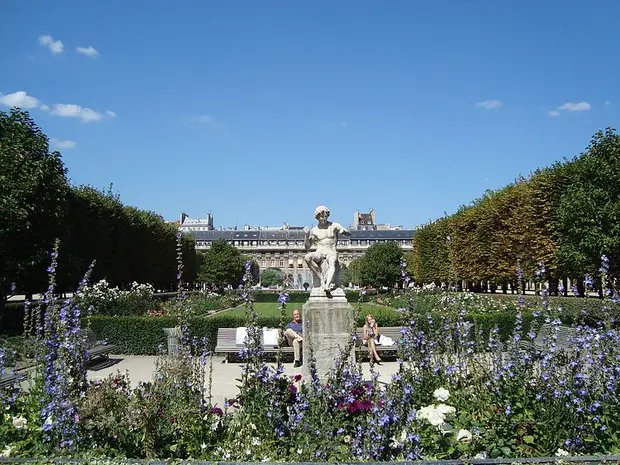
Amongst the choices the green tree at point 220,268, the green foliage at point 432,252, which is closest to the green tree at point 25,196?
the green foliage at point 432,252

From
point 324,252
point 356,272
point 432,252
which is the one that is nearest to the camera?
point 324,252

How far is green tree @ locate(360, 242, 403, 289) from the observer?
47812 millimetres

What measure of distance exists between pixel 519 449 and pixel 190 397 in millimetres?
3113

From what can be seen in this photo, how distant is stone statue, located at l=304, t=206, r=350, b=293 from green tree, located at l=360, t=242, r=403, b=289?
39594 millimetres

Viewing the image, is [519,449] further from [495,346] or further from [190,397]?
[190,397]

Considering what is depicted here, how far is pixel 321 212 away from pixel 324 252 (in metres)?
0.65

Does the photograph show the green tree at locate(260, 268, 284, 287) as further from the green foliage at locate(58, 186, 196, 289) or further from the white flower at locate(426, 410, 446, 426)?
the white flower at locate(426, 410, 446, 426)

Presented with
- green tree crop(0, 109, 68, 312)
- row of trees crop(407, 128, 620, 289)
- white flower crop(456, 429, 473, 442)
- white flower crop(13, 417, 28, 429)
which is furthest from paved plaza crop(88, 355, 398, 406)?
green tree crop(0, 109, 68, 312)

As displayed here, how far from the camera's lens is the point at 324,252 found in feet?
26.8

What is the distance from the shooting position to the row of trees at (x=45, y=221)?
17.6m

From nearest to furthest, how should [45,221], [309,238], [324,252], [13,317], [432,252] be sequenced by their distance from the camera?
1. [324,252]
2. [309,238]
3. [45,221]
4. [13,317]
5. [432,252]

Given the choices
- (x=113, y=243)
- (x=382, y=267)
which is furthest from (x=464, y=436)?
(x=382, y=267)

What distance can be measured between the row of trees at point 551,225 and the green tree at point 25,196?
13505 mm

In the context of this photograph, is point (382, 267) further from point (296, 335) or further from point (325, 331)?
point (325, 331)
